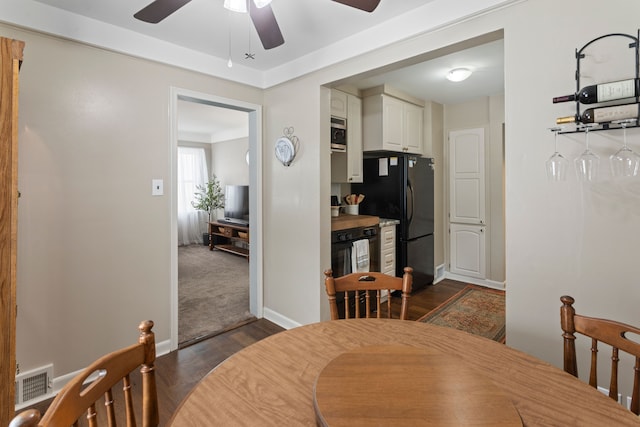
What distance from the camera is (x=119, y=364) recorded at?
0.85 meters

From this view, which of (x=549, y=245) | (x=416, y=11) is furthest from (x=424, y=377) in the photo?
(x=416, y=11)

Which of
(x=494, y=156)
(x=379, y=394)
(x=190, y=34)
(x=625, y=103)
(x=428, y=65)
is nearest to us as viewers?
(x=379, y=394)

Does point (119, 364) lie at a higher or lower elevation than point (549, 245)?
lower

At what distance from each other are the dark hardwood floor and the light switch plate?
50.2 inches

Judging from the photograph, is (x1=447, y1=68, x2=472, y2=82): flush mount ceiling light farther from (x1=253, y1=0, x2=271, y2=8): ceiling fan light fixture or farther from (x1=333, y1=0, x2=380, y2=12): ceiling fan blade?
(x1=253, y1=0, x2=271, y2=8): ceiling fan light fixture

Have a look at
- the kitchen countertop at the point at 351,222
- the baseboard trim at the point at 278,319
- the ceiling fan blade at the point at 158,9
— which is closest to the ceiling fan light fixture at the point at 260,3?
the ceiling fan blade at the point at 158,9

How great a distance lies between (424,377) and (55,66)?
266 centimetres

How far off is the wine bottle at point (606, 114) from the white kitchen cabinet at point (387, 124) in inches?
87.1

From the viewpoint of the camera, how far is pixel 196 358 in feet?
8.18

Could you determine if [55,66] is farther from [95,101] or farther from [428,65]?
[428,65]

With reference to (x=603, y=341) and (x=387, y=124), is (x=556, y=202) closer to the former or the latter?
(x=603, y=341)

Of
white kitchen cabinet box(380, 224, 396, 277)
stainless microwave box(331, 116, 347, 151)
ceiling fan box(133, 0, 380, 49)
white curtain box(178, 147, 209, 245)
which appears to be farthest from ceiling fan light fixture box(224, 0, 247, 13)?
white curtain box(178, 147, 209, 245)

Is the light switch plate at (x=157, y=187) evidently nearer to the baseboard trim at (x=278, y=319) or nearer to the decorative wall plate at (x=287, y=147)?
the decorative wall plate at (x=287, y=147)

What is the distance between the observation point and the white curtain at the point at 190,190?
282 inches
